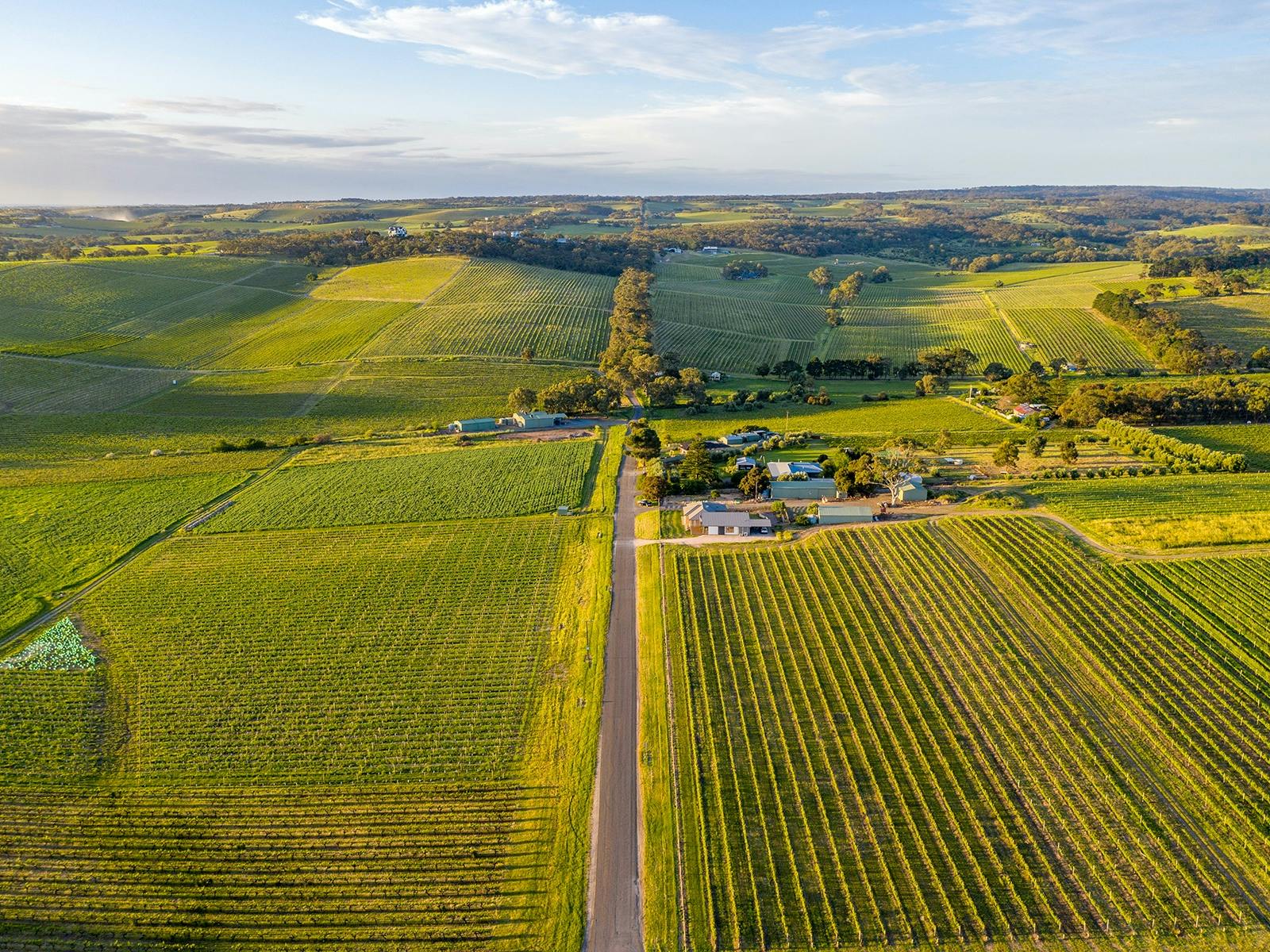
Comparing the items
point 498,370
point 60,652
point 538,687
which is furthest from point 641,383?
point 60,652

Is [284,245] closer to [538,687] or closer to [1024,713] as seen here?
[538,687]

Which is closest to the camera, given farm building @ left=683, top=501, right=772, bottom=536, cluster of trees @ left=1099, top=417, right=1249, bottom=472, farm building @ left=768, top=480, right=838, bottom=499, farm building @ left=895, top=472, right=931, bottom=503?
farm building @ left=683, top=501, right=772, bottom=536

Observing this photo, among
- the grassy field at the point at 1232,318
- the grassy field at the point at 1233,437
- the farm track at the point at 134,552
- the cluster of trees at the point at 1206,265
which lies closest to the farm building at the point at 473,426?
the farm track at the point at 134,552

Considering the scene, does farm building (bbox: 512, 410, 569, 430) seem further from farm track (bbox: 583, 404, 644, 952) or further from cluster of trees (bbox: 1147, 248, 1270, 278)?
cluster of trees (bbox: 1147, 248, 1270, 278)

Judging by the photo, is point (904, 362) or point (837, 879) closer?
point (837, 879)

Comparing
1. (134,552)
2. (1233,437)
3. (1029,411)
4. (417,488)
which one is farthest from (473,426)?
(1233,437)

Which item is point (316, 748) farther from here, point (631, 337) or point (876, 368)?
point (876, 368)

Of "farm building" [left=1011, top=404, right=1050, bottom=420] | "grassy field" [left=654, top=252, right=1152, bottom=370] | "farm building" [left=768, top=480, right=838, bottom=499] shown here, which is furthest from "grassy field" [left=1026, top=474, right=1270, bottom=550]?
"grassy field" [left=654, top=252, right=1152, bottom=370]

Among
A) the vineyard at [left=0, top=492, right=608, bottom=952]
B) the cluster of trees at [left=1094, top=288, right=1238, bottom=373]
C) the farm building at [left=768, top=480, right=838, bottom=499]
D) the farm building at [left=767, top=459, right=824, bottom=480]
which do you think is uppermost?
the cluster of trees at [left=1094, top=288, right=1238, bottom=373]
